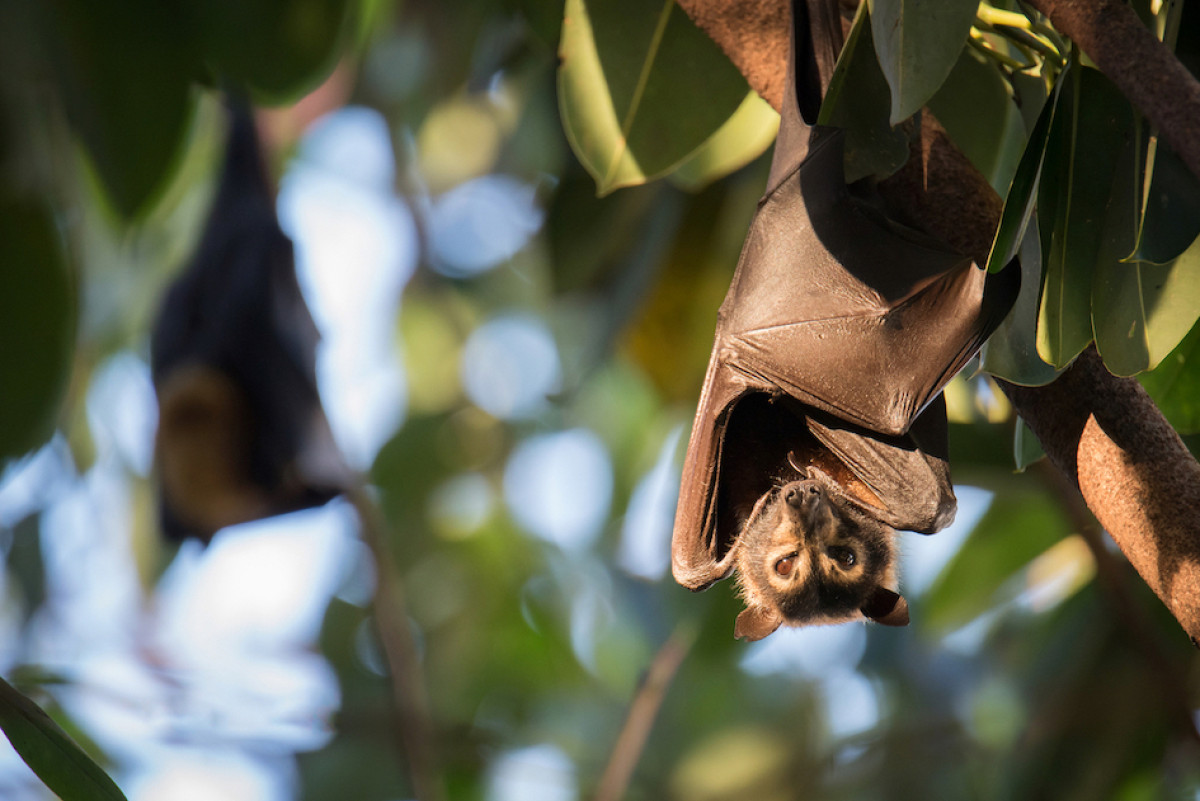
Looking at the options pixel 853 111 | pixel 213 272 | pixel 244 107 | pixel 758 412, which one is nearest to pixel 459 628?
pixel 213 272

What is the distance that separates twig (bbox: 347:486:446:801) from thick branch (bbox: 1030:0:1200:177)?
268 cm

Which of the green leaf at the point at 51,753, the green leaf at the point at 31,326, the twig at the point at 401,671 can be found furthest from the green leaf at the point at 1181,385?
the twig at the point at 401,671

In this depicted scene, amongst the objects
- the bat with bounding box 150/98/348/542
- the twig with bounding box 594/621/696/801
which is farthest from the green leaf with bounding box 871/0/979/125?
the bat with bounding box 150/98/348/542

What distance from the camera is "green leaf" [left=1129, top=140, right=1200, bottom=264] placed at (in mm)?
1321

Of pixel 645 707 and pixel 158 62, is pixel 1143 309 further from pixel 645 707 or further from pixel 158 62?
pixel 645 707

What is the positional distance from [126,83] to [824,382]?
72.7 inches

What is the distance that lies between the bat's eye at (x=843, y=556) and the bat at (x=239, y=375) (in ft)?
8.03

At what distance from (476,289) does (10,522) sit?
2.63 m

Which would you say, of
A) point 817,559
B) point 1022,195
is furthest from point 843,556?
point 1022,195

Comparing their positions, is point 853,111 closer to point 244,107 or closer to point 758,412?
point 758,412

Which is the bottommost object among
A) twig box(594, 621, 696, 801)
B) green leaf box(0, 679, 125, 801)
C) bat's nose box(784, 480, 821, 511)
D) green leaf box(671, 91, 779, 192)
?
twig box(594, 621, 696, 801)

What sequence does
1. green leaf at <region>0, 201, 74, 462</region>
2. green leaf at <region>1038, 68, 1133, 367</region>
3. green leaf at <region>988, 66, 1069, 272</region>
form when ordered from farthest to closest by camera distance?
1. green leaf at <region>0, 201, 74, 462</region>
2. green leaf at <region>1038, 68, 1133, 367</region>
3. green leaf at <region>988, 66, 1069, 272</region>

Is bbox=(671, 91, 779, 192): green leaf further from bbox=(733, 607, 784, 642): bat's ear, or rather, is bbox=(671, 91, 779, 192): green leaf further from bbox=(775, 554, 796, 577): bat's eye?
bbox=(733, 607, 784, 642): bat's ear

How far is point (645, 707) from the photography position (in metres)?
4.16
